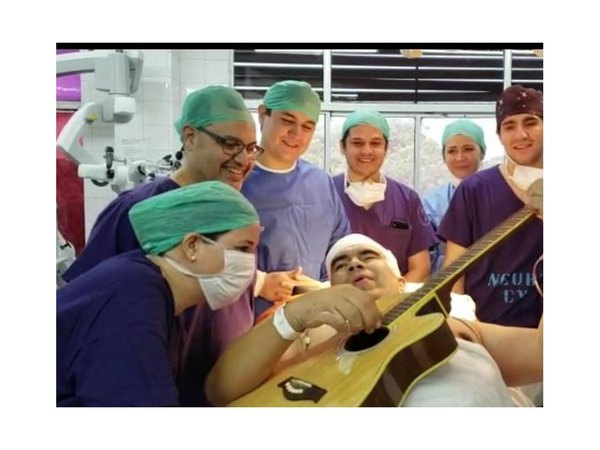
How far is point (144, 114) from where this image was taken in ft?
6.71

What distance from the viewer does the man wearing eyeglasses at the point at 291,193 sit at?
6.59 ft

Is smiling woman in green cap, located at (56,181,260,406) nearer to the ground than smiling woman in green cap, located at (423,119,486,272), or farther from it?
nearer to the ground

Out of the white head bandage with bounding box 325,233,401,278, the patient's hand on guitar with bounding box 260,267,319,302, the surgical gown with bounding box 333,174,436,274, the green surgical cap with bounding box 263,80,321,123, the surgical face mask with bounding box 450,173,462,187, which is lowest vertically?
the patient's hand on guitar with bounding box 260,267,319,302

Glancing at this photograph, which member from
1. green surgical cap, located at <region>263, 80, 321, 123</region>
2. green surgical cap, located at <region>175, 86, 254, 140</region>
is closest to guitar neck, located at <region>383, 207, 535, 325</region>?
green surgical cap, located at <region>263, 80, 321, 123</region>

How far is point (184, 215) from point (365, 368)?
29.5 inches

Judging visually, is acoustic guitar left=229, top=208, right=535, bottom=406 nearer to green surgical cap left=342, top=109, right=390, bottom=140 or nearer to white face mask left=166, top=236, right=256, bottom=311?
white face mask left=166, top=236, right=256, bottom=311

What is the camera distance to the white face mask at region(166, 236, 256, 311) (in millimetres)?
1968

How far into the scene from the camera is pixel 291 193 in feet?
6.67

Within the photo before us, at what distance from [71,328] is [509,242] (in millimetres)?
1459

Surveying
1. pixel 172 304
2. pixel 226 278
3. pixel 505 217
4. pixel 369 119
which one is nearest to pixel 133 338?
pixel 172 304

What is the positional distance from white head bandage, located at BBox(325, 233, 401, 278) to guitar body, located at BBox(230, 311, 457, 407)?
0.18 m

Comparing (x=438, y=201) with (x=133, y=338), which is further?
(x=438, y=201)

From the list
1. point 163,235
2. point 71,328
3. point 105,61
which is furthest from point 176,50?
point 71,328

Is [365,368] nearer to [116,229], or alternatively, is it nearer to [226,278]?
[226,278]
